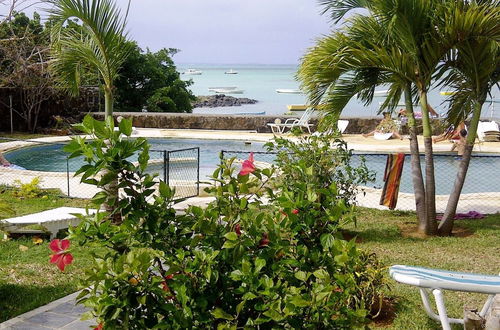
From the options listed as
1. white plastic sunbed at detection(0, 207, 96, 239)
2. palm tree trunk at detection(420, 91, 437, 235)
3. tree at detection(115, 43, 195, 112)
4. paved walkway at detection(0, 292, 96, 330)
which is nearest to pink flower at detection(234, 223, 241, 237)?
paved walkway at detection(0, 292, 96, 330)

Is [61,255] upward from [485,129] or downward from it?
downward

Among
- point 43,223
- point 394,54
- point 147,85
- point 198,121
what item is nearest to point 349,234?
point 394,54

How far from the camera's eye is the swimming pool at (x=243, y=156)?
44.2 ft

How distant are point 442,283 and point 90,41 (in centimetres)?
529

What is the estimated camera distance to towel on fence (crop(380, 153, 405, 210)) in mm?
8727

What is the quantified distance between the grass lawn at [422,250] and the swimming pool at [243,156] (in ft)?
13.7

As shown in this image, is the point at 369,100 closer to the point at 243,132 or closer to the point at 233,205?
the point at 233,205

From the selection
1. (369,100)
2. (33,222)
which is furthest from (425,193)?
(33,222)

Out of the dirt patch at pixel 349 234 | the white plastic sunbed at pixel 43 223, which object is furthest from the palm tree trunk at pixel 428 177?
the white plastic sunbed at pixel 43 223

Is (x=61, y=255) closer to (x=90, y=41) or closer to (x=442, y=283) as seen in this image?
(x=442, y=283)

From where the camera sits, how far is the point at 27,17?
25.4m

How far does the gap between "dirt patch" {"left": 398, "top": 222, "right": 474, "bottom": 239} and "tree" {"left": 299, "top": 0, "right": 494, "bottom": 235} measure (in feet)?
0.42

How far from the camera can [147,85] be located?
85.4 ft

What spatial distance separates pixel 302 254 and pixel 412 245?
5.14 m
